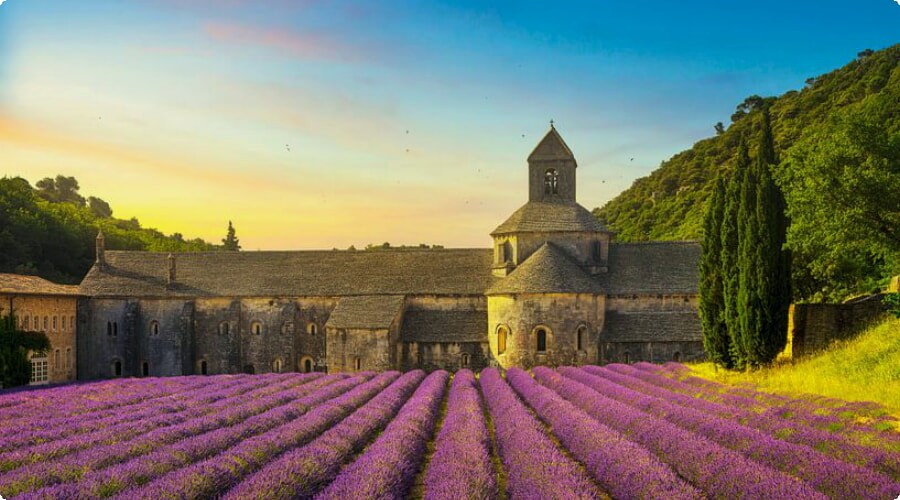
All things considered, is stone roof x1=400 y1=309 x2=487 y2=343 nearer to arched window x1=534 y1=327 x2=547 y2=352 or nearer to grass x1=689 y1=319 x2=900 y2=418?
arched window x1=534 y1=327 x2=547 y2=352

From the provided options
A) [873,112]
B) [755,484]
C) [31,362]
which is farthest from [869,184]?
[31,362]

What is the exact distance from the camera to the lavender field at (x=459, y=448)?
11.5 metres

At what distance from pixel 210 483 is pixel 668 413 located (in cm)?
1100

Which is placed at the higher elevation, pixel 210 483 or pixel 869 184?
pixel 869 184

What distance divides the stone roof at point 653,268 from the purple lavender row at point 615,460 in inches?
960

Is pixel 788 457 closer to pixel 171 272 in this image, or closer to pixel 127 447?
pixel 127 447

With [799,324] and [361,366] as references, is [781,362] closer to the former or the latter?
[799,324]

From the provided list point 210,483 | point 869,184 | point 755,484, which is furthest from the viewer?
point 869,184

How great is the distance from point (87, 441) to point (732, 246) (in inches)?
935

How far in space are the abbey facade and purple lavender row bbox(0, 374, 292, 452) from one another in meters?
15.7

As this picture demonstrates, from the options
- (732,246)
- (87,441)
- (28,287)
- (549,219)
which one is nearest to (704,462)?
(87,441)

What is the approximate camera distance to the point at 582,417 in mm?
18453

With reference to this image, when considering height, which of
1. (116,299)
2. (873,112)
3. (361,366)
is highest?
(873,112)

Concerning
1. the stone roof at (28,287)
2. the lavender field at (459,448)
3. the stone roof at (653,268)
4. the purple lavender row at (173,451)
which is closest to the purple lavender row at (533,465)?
the lavender field at (459,448)
